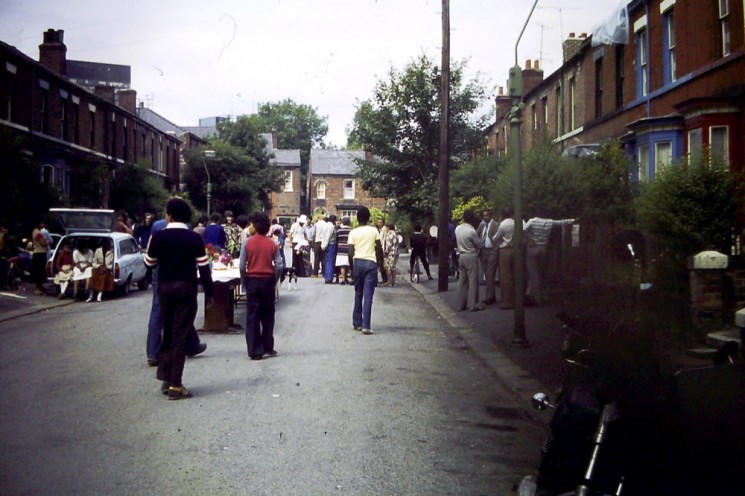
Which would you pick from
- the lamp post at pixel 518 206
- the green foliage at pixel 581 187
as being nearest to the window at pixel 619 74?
the green foliage at pixel 581 187

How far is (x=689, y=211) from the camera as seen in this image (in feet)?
44.2

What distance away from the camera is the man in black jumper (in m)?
7.95

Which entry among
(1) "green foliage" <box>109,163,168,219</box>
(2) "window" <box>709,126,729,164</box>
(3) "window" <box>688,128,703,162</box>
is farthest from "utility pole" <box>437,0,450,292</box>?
(1) "green foliage" <box>109,163,168,219</box>

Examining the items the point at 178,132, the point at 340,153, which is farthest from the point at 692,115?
the point at 340,153

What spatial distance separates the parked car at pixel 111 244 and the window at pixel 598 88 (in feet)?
52.3

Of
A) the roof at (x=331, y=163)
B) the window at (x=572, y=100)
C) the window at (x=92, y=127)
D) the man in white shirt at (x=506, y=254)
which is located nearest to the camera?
the man in white shirt at (x=506, y=254)

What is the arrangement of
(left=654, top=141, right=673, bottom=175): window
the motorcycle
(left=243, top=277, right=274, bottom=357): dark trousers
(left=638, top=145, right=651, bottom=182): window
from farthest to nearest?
(left=638, top=145, right=651, bottom=182): window < (left=654, top=141, right=673, bottom=175): window < (left=243, top=277, right=274, bottom=357): dark trousers < the motorcycle

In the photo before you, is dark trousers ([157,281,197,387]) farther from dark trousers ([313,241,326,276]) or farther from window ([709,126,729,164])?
dark trousers ([313,241,326,276])

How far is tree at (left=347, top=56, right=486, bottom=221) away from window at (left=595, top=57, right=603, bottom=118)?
7.30 meters

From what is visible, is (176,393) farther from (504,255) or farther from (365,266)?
(504,255)

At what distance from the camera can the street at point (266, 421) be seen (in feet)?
17.7

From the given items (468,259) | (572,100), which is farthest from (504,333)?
(572,100)

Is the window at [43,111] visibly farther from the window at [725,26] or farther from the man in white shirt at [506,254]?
the window at [725,26]

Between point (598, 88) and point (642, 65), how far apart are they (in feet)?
14.3
